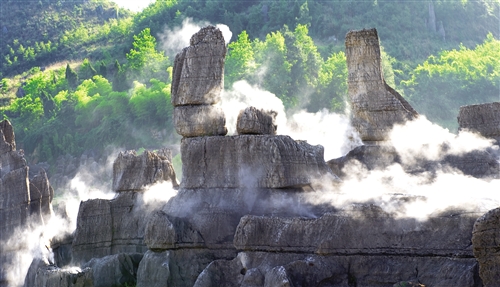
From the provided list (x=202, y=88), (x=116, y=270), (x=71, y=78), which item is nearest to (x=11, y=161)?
(x=116, y=270)

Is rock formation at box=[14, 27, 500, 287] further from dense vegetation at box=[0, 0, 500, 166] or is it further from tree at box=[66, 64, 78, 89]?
tree at box=[66, 64, 78, 89]

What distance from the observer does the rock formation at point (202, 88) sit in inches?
1209

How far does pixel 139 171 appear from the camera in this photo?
33656mm

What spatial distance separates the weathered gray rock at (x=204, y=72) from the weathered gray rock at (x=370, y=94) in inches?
155

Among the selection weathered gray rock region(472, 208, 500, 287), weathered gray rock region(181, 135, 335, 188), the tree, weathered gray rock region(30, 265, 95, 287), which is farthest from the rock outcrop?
the tree

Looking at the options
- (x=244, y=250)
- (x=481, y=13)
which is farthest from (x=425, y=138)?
(x=481, y=13)

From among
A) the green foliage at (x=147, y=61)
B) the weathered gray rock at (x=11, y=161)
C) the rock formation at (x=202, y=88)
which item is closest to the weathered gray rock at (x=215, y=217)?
the rock formation at (x=202, y=88)

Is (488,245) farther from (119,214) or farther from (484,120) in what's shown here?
(119,214)

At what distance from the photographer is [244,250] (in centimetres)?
2695

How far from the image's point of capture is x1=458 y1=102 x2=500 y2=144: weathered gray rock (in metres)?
31.2

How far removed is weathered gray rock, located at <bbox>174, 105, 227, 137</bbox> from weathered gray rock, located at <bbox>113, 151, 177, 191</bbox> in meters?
3.07

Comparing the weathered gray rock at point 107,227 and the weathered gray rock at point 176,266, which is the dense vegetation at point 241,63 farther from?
the weathered gray rock at point 176,266

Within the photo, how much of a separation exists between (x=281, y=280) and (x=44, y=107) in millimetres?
89794

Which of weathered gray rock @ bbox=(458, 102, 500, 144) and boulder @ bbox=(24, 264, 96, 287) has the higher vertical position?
weathered gray rock @ bbox=(458, 102, 500, 144)
